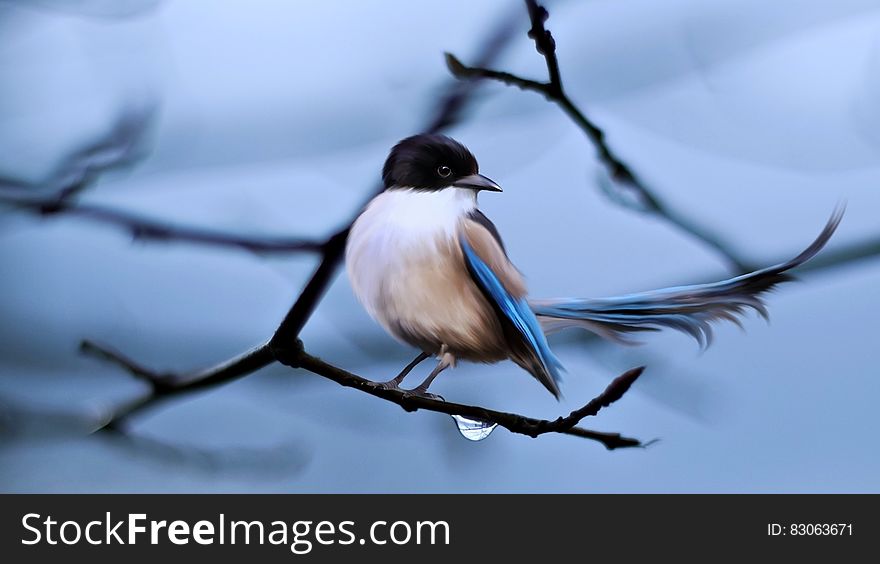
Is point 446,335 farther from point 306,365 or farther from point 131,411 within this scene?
point 131,411

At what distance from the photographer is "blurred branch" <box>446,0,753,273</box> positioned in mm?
486

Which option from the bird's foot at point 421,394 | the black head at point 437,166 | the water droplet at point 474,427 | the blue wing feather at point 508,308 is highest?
the black head at point 437,166

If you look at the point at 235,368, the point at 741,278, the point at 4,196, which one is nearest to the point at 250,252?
the point at 235,368

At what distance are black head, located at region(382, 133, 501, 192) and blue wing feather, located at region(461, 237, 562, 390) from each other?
0.12ft

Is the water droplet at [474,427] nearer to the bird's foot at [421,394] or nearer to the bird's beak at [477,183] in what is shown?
the bird's foot at [421,394]

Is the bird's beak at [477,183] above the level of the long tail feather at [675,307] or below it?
above

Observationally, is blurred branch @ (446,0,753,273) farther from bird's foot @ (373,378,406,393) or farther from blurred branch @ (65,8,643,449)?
bird's foot @ (373,378,406,393)

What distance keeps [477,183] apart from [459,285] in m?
0.06

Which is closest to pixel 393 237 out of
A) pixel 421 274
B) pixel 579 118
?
pixel 421 274

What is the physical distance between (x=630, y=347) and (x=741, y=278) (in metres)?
0.07

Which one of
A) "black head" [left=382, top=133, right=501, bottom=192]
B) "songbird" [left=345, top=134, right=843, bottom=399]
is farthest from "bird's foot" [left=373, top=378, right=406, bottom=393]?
"black head" [left=382, top=133, right=501, bottom=192]

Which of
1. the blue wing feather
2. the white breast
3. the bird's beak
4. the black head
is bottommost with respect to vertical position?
the blue wing feather

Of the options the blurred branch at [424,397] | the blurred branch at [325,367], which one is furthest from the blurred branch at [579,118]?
the blurred branch at [424,397]

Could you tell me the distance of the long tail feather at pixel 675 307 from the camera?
1.55 feet
